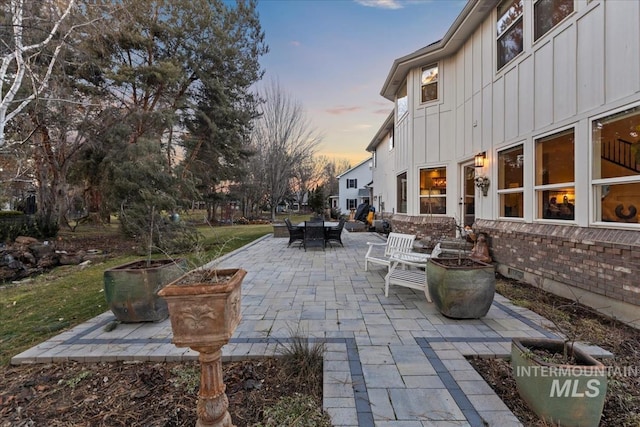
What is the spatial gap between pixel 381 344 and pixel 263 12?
18.1 meters

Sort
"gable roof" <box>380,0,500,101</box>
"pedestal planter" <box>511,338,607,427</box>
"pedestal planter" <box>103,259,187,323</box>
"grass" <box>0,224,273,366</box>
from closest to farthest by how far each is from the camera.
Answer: "pedestal planter" <box>511,338,607,427</box>, "grass" <box>0,224,273,366</box>, "pedestal planter" <box>103,259,187,323</box>, "gable roof" <box>380,0,500,101</box>

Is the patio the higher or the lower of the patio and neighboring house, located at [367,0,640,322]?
the lower

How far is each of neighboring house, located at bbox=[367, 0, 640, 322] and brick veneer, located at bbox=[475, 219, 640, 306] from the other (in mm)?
16

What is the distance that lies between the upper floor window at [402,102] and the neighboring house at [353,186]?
23856 mm

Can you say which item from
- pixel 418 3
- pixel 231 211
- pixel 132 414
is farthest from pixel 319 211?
pixel 132 414

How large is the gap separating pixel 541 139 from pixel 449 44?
4.18 meters

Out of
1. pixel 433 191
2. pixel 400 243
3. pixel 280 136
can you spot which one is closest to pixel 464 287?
pixel 400 243

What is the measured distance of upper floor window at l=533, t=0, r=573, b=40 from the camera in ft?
15.0

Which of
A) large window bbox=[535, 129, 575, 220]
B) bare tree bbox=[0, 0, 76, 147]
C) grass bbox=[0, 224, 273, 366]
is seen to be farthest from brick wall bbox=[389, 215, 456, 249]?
bare tree bbox=[0, 0, 76, 147]

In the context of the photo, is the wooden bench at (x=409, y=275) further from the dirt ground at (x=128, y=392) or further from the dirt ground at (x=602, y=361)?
the dirt ground at (x=128, y=392)

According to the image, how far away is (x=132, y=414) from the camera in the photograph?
2066 mm

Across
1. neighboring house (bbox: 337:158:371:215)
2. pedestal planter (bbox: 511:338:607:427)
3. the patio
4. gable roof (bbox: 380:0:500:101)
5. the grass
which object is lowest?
the grass

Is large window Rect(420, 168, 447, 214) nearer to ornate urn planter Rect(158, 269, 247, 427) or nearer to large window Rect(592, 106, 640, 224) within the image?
large window Rect(592, 106, 640, 224)

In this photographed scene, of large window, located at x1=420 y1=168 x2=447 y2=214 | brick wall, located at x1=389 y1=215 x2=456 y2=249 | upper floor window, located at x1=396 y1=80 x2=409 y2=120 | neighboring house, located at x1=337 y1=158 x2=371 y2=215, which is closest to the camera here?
brick wall, located at x1=389 y1=215 x2=456 y2=249
